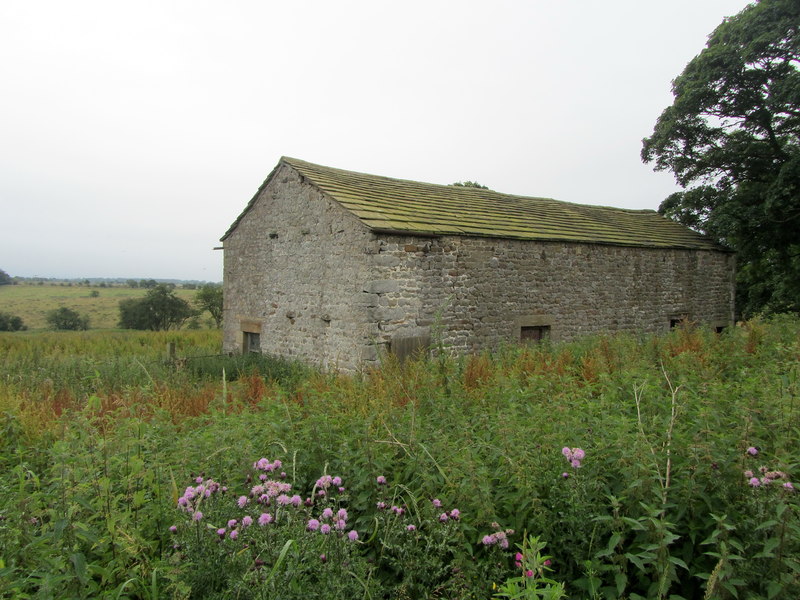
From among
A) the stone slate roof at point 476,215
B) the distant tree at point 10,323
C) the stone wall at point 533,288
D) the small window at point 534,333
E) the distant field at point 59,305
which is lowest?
the distant tree at point 10,323

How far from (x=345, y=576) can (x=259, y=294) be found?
11346mm

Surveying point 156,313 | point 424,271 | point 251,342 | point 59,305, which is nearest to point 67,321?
point 156,313

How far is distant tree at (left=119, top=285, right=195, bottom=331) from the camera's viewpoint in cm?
3772

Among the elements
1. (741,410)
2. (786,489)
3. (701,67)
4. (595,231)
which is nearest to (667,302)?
(595,231)

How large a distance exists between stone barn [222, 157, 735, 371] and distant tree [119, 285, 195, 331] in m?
27.1

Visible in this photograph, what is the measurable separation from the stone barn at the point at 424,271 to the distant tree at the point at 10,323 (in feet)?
117

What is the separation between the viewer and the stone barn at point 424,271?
390 inches

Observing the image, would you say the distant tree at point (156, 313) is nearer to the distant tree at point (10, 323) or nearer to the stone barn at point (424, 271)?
the distant tree at point (10, 323)

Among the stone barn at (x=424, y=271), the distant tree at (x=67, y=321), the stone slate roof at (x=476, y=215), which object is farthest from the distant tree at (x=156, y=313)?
the stone slate roof at (x=476, y=215)

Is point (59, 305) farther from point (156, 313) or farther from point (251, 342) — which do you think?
point (251, 342)

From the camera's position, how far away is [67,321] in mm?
40000

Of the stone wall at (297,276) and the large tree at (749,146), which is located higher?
the large tree at (749,146)

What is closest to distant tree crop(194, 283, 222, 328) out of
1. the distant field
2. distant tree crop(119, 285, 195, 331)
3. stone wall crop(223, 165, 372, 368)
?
distant tree crop(119, 285, 195, 331)

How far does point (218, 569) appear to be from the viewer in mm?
2367
